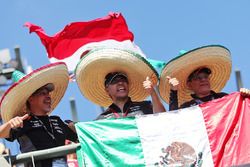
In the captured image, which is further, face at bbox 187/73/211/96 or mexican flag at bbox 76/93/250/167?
face at bbox 187/73/211/96

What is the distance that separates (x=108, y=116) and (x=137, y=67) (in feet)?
2.16

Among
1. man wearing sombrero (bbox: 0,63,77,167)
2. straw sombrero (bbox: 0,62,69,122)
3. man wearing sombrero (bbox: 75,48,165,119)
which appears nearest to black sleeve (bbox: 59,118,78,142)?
man wearing sombrero (bbox: 0,63,77,167)

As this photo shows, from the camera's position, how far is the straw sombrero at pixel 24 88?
23.1ft

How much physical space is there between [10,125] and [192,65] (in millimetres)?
2143

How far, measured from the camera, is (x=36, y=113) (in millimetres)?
7074

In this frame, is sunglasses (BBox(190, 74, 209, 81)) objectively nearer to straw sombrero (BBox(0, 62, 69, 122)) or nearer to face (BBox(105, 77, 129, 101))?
face (BBox(105, 77, 129, 101))

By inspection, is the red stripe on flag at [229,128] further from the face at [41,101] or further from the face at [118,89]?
the face at [41,101]

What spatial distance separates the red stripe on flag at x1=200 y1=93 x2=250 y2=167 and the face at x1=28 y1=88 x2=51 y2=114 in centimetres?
157

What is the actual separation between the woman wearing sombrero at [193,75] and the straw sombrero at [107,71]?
0.60 ft

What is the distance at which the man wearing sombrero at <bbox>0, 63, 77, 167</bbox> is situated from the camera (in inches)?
265

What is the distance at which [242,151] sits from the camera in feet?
21.8

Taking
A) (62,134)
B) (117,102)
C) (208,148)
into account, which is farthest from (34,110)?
(208,148)

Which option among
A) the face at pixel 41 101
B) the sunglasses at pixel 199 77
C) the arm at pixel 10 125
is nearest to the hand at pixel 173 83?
the sunglasses at pixel 199 77

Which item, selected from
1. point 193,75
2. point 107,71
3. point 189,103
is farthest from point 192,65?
point 107,71
